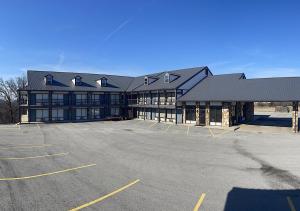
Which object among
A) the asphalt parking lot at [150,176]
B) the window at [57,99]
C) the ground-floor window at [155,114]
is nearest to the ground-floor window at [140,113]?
the ground-floor window at [155,114]

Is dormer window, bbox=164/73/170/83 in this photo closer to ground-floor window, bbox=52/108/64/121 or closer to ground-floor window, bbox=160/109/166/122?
ground-floor window, bbox=160/109/166/122

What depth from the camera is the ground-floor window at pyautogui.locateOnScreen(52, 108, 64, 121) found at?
1944 inches

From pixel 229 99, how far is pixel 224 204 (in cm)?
2773

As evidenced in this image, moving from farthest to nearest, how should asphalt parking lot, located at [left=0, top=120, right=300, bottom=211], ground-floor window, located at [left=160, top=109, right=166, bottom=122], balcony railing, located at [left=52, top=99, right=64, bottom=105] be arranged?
balcony railing, located at [left=52, top=99, right=64, bottom=105], ground-floor window, located at [left=160, top=109, right=166, bottom=122], asphalt parking lot, located at [left=0, top=120, right=300, bottom=211]

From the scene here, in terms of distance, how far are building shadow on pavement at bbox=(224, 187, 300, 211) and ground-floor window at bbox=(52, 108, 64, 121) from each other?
4267 centimetres

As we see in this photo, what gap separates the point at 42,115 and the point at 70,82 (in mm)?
8557

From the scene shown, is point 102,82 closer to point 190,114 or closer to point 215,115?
point 190,114

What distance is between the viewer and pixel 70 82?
173 ft

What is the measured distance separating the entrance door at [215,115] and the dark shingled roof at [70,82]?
73.9 ft

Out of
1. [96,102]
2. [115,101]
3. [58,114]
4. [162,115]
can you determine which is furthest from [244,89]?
[58,114]

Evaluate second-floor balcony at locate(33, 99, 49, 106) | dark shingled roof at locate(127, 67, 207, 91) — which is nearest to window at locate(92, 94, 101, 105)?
dark shingled roof at locate(127, 67, 207, 91)

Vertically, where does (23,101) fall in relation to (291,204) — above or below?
above

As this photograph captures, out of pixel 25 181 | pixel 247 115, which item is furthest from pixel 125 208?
pixel 247 115

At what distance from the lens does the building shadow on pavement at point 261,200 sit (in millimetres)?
10328
